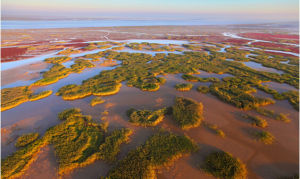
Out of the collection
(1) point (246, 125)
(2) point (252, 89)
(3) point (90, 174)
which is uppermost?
(2) point (252, 89)

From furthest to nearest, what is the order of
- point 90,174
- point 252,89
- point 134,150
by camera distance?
point 252,89, point 134,150, point 90,174

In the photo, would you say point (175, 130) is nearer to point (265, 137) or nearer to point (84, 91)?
Result: point (265, 137)

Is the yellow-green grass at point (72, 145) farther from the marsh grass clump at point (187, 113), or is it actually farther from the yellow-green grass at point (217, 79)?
the yellow-green grass at point (217, 79)

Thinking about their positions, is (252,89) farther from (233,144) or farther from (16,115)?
(16,115)

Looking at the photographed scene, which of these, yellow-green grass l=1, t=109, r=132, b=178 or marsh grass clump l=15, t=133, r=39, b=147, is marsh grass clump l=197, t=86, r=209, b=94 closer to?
yellow-green grass l=1, t=109, r=132, b=178

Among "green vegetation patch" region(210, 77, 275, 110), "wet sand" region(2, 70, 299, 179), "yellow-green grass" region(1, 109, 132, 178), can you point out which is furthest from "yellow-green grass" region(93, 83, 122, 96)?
"green vegetation patch" region(210, 77, 275, 110)

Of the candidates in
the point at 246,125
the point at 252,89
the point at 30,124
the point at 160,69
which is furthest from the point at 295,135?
the point at 30,124

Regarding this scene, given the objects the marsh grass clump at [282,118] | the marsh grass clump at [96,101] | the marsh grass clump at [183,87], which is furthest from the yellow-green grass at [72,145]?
the marsh grass clump at [282,118]
